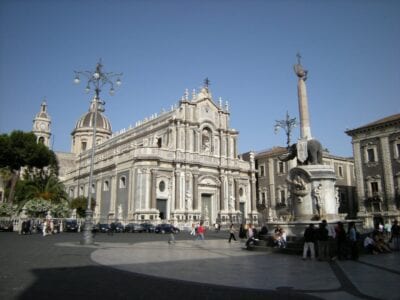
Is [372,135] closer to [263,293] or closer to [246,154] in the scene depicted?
[246,154]

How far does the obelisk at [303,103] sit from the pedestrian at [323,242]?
644 centimetres

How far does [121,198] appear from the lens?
1930 inches

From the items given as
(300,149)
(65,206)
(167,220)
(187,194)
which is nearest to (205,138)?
(187,194)

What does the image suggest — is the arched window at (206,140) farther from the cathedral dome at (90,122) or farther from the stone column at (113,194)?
the cathedral dome at (90,122)

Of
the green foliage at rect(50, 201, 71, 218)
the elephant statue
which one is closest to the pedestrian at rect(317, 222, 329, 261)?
the elephant statue

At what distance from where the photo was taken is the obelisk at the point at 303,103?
61.8ft

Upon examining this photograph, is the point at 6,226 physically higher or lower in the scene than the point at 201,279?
higher

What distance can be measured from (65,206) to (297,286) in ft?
130

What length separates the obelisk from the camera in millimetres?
18844

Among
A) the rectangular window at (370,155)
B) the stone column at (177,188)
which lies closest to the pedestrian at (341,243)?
the rectangular window at (370,155)

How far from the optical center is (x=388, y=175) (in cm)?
4003

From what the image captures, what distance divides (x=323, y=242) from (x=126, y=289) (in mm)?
7896

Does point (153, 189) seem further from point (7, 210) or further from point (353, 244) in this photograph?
point (353, 244)

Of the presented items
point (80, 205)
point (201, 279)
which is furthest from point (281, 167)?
point (201, 279)
